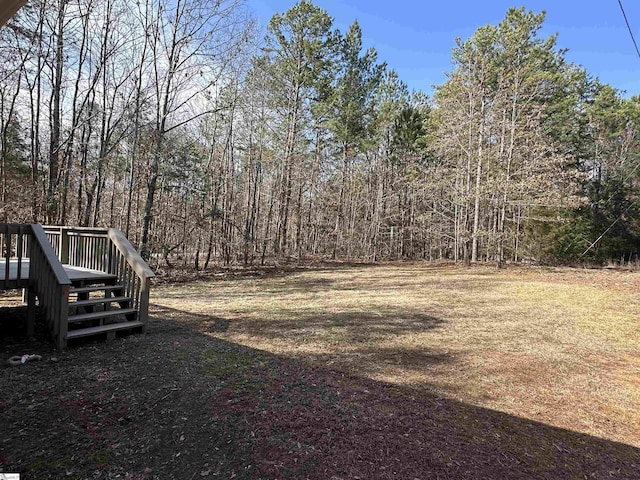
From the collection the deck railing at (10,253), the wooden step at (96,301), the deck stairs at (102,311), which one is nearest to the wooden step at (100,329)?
the deck stairs at (102,311)

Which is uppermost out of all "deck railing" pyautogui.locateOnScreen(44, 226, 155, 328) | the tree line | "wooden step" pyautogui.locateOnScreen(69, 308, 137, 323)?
the tree line

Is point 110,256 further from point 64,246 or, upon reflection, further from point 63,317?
point 64,246

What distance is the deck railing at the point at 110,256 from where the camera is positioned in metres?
4.45

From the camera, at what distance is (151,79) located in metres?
9.62

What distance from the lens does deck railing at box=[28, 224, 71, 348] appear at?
369 centimetres

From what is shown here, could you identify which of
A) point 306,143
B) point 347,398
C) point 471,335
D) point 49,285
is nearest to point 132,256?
point 49,285

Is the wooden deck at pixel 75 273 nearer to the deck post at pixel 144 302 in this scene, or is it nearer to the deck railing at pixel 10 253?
the deck railing at pixel 10 253

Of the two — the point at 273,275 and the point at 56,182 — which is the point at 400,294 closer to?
the point at 273,275

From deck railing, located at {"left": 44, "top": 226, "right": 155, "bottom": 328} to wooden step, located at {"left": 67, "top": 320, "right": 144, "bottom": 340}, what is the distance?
0.12 m

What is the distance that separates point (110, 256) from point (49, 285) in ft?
3.04

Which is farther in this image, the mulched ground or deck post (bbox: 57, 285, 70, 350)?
deck post (bbox: 57, 285, 70, 350)

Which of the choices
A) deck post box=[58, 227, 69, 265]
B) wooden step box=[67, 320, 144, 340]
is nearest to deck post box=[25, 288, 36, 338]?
wooden step box=[67, 320, 144, 340]

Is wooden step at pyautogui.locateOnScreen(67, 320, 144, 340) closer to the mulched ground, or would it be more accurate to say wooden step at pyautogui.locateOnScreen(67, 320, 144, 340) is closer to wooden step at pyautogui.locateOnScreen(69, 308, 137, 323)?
wooden step at pyautogui.locateOnScreen(69, 308, 137, 323)

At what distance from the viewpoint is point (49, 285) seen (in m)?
3.92
